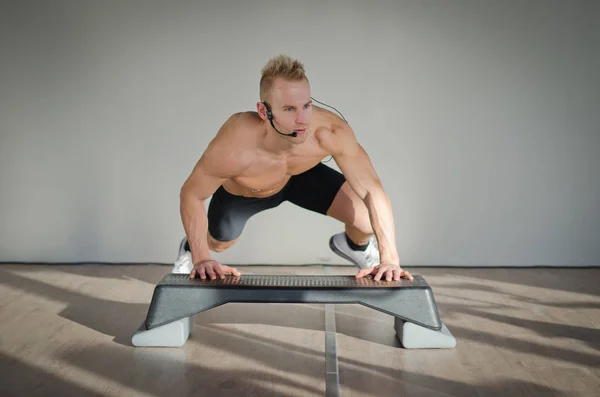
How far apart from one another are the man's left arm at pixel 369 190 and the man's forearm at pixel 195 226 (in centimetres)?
70

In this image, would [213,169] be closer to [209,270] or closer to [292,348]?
[209,270]

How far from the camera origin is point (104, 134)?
4930mm

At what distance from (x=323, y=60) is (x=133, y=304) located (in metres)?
2.20

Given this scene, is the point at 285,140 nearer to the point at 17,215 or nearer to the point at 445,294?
the point at 445,294

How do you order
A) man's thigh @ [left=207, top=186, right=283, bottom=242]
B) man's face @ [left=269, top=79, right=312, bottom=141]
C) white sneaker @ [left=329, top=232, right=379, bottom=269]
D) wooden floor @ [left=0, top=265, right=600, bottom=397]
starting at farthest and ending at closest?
white sneaker @ [left=329, top=232, right=379, bottom=269], man's thigh @ [left=207, top=186, right=283, bottom=242], man's face @ [left=269, top=79, right=312, bottom=141], wooden floor @ [left=0, top=265, right=600, bottom=397]

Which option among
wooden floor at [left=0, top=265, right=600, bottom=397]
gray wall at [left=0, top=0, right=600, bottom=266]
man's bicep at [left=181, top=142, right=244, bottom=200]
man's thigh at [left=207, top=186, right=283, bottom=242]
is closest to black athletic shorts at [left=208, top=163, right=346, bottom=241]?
man's thigh at [left=207, top=186, right=283, bottom=242]

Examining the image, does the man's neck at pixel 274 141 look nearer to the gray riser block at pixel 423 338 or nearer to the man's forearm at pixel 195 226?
the man's forearm at pixel 195 226

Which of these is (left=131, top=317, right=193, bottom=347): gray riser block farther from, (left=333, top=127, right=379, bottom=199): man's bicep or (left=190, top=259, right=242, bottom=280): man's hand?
(left=333, top=127, right=379, bottom=199): man's bicep

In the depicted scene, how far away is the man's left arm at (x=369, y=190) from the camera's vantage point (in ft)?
10.2

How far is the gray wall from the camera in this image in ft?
15.8

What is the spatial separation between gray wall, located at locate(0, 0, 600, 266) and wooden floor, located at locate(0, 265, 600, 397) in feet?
2.26

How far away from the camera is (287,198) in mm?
3648

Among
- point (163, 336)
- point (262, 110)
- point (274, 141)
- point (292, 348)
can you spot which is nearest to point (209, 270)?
point (163, 336)

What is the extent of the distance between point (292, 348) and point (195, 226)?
73 cm
